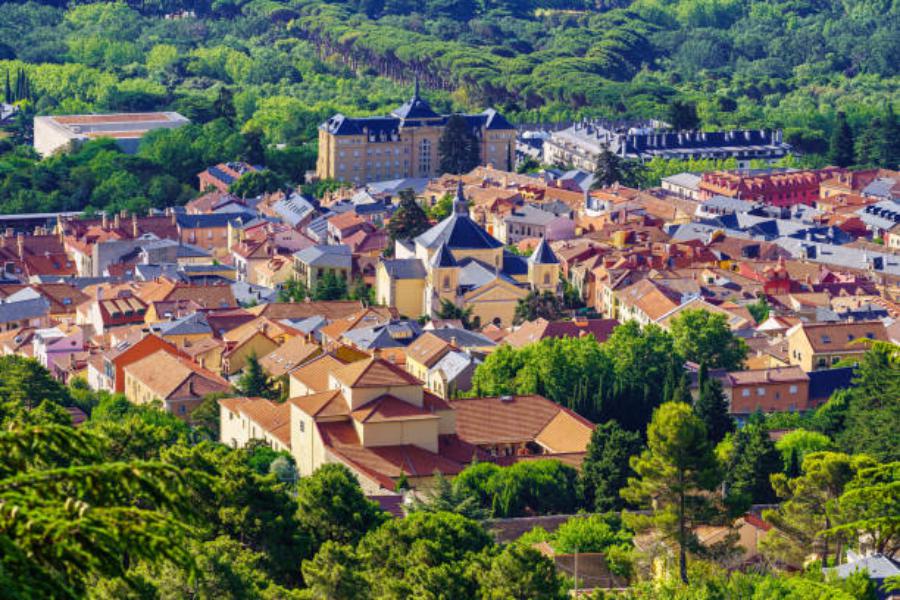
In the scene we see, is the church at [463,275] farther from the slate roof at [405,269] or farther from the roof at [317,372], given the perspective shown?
the roof at [317,372]

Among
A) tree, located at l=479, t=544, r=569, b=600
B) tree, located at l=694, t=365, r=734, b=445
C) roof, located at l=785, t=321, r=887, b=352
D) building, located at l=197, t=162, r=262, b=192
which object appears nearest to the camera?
tree, located at l=479, t=544, r=569, b=600

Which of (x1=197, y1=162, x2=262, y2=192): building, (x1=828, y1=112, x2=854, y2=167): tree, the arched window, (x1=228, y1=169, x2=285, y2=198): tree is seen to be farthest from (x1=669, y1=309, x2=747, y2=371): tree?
(x1=828, y1=112, x2=854, y2=167): tree

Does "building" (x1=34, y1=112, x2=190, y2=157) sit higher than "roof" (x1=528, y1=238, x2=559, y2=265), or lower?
lower

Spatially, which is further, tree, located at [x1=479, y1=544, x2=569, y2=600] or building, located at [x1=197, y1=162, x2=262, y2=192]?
building, located at [x1=197, y1=162, x2=262, y2=192]

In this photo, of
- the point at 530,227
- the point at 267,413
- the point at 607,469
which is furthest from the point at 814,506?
the point at 530,227

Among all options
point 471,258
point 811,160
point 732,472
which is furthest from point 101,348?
point 811,160

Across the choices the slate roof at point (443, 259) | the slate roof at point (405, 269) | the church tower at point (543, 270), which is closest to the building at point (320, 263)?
the slate roof at point (405, 269)

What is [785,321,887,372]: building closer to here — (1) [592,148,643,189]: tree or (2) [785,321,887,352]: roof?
(2) [785,321,887,352]: roof
